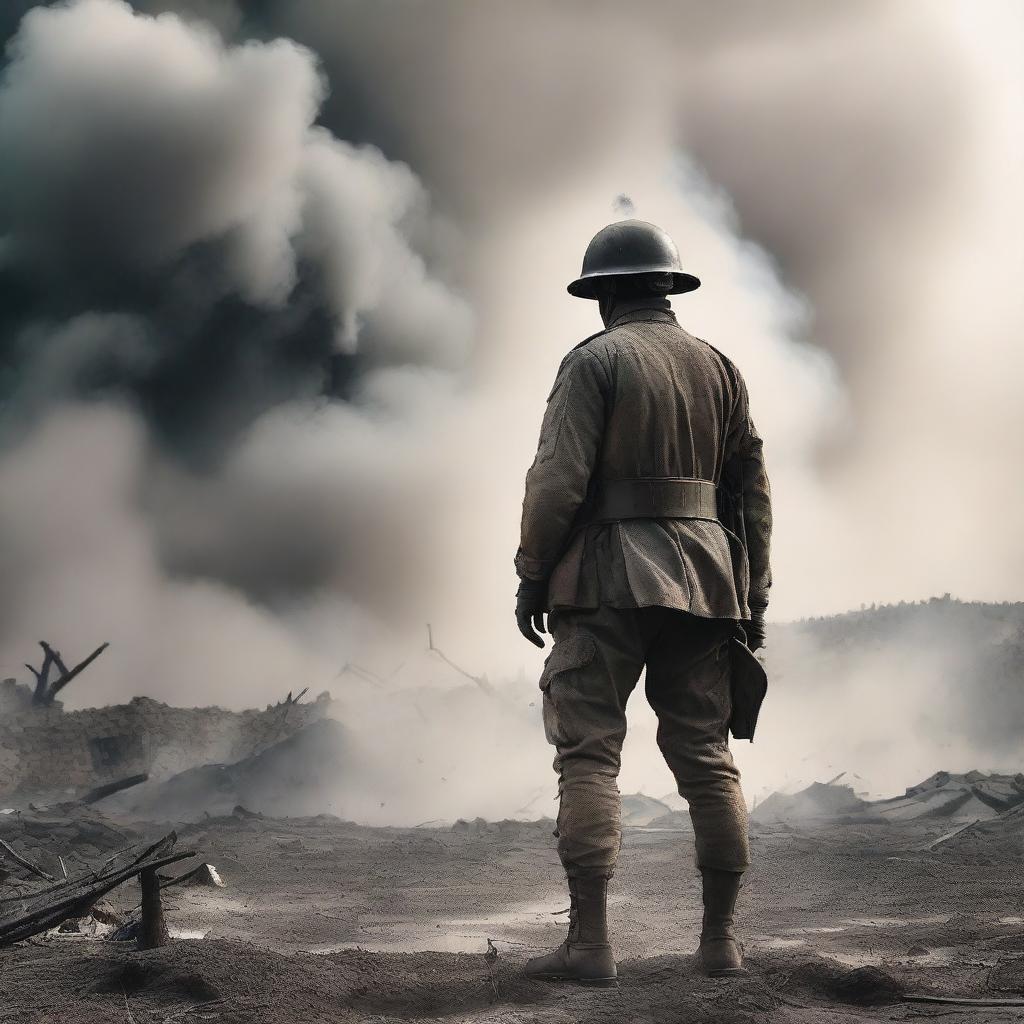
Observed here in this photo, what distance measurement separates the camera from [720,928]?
3.00 m

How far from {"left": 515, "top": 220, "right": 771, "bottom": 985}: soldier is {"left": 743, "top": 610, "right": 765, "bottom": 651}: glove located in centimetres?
17

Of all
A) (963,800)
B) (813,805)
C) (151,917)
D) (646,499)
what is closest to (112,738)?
(813,805)

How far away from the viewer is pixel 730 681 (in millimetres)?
3229

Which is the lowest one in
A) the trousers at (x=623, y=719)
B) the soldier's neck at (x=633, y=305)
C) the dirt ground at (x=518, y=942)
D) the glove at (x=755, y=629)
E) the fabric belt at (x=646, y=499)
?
the dirt ground at (x=518, y=942)

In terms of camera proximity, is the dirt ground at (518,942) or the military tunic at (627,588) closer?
the dirt ground at (518,942)

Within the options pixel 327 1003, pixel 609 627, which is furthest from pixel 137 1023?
pixel 609 627

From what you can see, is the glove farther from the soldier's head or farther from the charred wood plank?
the charred wood plank

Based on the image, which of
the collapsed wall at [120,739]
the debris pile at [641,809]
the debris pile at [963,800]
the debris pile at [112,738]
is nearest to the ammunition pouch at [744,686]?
the debris pile at [963,800]

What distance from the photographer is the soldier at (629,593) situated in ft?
9.69

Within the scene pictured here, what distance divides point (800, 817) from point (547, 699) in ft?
26.2

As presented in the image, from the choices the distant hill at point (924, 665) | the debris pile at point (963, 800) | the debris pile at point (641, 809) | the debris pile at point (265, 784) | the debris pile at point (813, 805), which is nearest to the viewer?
the debris pile at point (963, 800)

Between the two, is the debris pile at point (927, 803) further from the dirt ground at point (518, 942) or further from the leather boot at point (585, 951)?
the leather boot at point (585, 951)

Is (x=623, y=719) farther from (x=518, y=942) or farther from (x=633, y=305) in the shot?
(x=518, y=942)

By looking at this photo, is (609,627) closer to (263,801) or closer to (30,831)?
(30,831)
